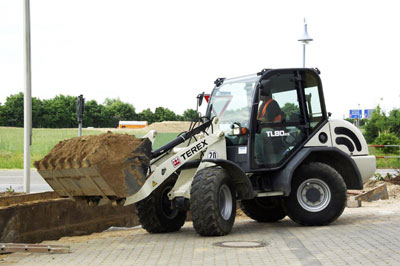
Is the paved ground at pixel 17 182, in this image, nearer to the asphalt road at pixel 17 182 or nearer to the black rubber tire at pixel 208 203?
the asphalt road at pixel 17 182

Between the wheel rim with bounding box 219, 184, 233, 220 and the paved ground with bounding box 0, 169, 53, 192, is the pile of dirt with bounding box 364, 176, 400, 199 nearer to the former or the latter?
the wheel rim with bounding box 219, 184, 233, 220

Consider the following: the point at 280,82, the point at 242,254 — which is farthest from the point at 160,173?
the point at 280,82

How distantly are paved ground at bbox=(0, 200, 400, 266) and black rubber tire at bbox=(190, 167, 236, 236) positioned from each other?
6.6 inches

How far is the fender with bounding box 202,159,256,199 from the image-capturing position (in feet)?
33.5

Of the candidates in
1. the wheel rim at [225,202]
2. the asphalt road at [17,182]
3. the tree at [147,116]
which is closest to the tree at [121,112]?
the tree at [147,116]

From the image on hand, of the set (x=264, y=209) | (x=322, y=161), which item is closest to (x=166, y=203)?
(x=264, y=209)

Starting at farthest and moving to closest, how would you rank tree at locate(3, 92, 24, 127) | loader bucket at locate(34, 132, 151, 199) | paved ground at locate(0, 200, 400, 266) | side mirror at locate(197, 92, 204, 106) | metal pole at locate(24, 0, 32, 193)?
tree at locate(3, 92, 24, 127) → metal pole at locate(24, 0, 32, 193) → side mirror at locate(197, 92, 204, 106) → loader bucket at locate(34, 132, 151, 199) → paved ground at locate(0, 200, 400, 266)

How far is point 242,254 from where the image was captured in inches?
329

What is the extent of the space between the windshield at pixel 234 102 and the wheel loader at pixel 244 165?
2 centimetres

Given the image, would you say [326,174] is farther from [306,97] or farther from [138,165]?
[138,165]

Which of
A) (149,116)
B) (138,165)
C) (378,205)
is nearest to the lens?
(138,165)

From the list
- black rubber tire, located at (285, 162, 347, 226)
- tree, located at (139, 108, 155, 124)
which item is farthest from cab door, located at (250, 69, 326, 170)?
tree, located at (139, 108, 155, 124)

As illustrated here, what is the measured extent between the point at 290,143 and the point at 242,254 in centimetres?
361

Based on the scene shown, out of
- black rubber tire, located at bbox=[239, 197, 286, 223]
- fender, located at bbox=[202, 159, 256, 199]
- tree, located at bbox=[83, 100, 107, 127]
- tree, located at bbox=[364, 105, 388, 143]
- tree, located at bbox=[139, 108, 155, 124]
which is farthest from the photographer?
tree, located at bbox=[139, 108, 155, 124]
